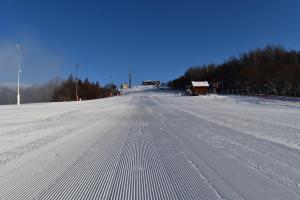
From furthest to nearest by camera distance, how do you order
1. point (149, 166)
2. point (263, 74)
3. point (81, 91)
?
point (81, 91) < point (263, 74) < point (149, 166)

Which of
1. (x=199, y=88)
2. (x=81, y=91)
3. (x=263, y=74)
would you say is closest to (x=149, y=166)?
(x=263, y=74)

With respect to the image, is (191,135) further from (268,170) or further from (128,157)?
(268,170)

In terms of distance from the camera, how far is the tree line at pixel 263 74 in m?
71.6

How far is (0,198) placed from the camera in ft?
16.6

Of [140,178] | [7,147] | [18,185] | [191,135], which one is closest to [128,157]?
[140,178]

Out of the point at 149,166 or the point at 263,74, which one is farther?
the point at 263,74

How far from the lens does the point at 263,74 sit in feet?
286

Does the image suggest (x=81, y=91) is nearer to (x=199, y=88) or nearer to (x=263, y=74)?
(x=199, y=88)

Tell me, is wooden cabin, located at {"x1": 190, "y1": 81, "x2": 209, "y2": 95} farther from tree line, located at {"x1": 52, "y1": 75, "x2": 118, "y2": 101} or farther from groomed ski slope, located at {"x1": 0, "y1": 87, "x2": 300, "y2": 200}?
groomed ski slope, located at {"x1": 0, "y1": 87, "x2": 300, "y2": 200}

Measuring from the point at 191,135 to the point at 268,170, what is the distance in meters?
5.49

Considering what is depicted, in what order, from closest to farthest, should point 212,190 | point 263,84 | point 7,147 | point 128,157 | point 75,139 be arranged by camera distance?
point 212,190
point 128,157
point 7,147
point 75,139
point 263,84

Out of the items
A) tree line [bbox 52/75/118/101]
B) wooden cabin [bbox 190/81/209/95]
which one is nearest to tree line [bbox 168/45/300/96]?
wooden cabin [bbox 190/81/209/95]

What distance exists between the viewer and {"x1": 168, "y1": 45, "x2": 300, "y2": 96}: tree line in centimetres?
7156

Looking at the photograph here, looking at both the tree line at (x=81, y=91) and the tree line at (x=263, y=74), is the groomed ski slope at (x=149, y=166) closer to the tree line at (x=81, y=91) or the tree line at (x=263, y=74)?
the tree line at (x=263, y=74)
